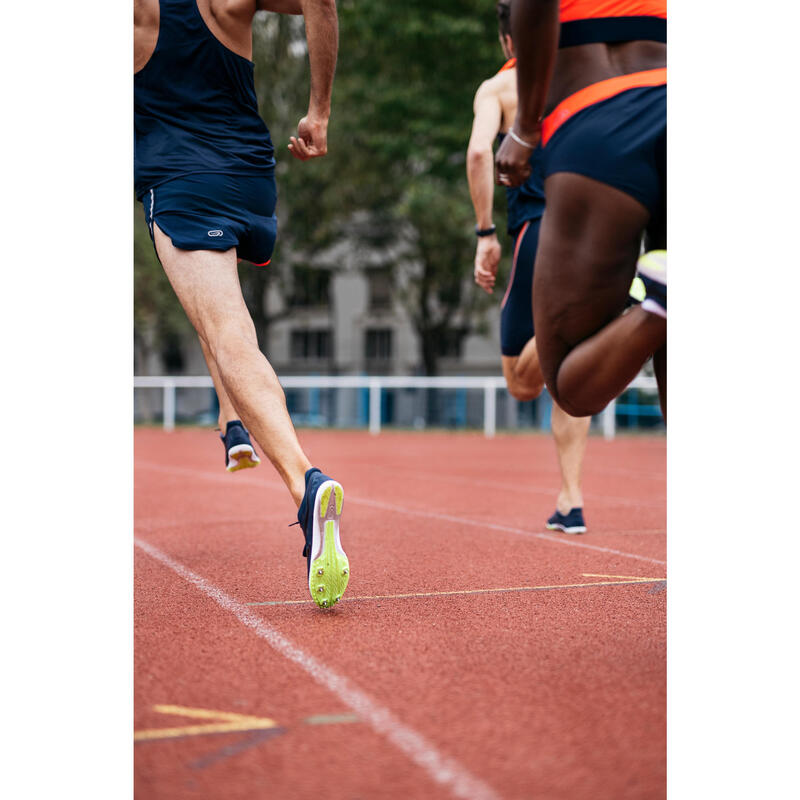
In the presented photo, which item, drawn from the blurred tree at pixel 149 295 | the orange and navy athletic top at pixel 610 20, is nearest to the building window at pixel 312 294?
the blurred tree at pixel 149 295

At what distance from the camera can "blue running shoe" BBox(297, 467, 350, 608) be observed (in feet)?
8.82

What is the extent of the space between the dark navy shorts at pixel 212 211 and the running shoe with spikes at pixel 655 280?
139cm

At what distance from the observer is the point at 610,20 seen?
2535mm

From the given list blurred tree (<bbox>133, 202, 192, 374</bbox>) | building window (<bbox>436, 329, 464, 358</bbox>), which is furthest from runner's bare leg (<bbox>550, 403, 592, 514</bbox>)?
building window (<bbox>436, 329, 464, 358</bbox>)

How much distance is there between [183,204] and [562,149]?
1282 mm

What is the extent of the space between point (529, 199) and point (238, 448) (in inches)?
73.1

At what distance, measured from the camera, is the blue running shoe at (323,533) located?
2.69 metres

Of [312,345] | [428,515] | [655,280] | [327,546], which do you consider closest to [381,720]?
[327,546]

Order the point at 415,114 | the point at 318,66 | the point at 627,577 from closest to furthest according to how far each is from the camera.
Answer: the point at 318,66 < the point at 627,577 < the point at 415,114

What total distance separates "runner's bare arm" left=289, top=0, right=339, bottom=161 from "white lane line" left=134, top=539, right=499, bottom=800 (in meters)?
1.47

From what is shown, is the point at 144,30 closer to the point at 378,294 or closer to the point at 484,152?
the point at 484,152

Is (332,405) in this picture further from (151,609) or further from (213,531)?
(151,609)

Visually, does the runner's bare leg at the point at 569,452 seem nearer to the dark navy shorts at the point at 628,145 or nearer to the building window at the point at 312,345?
the dark navy shorts at the point at 628,145

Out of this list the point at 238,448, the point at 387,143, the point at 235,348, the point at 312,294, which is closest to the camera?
the point at 235,348
